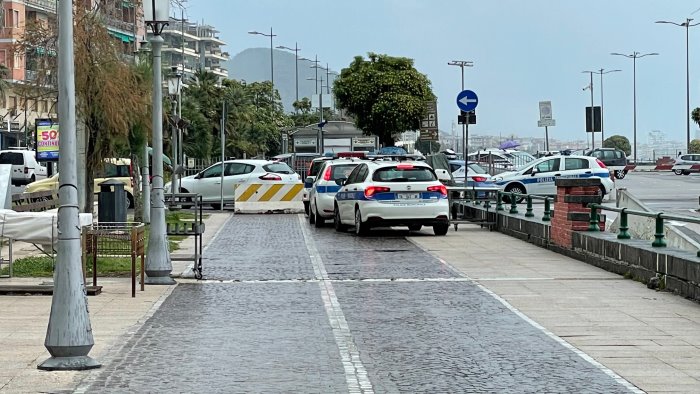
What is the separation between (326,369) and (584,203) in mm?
11333

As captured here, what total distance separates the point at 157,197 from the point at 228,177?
22637 mm

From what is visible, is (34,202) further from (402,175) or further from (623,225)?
(623,225)

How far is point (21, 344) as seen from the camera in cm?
1133

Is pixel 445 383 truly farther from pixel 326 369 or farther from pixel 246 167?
pixel 246 167

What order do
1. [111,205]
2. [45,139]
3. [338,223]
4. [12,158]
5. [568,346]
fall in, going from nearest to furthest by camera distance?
[568,346]
[111,205]
[45,139]
[338,223]
[12,158]

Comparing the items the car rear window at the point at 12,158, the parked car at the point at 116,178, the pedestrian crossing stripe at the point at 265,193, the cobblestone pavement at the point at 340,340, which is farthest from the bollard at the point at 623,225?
the car rear window at the point at 12,158

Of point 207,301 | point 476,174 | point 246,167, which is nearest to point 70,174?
point 207,301

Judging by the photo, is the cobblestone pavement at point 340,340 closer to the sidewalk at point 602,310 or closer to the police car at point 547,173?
the sidewalk at point 602,310

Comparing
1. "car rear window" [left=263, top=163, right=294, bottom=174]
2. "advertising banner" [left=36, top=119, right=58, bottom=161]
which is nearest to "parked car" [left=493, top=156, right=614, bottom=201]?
"car rear window" [left=263, top=163, right=294, bottom=174]

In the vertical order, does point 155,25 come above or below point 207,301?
above

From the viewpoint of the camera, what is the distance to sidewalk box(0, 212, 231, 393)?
9541 millimetres

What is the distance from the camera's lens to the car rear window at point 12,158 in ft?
164

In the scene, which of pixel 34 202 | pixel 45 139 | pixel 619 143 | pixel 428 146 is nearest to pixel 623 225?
pixel 45 139

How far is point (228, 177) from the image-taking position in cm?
3966
